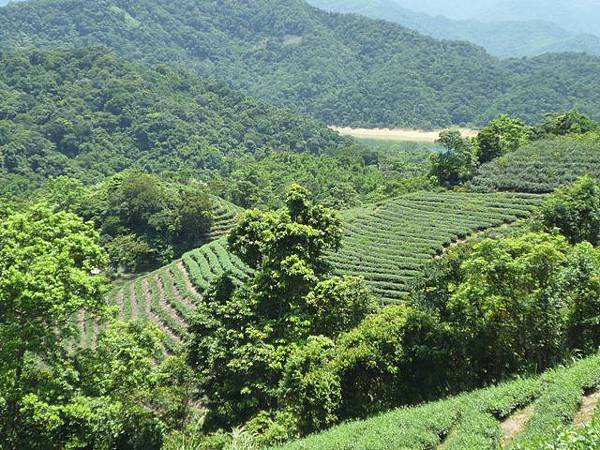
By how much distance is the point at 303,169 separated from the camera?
325 ft

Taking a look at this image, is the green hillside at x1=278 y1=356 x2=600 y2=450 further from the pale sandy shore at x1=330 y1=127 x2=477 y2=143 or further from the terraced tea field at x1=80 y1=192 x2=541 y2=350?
the pale sandy shore at x1=330 y1=127 x2=477 y2=143

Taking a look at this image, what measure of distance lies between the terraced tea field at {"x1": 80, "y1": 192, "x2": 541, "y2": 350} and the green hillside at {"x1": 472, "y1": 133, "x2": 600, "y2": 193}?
2.49m

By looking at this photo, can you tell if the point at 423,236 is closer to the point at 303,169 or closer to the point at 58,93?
the point at 303,169

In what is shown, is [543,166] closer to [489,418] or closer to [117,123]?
[489,418]

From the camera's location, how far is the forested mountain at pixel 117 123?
10562 cm

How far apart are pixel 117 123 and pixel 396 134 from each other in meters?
87.9

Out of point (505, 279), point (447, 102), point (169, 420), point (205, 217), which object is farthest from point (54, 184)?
point (447, 102)

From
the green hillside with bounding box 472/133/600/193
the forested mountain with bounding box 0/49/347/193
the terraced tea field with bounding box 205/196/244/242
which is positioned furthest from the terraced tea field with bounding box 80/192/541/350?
the forested mountain with bounding box 0/49/347/193

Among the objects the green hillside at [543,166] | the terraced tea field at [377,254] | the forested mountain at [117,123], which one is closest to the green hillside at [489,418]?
the terraced tea field at [377,254]

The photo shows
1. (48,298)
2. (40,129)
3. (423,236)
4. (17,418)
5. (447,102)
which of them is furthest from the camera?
(447,102)

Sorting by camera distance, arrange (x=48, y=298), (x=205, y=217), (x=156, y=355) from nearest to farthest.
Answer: (x=48, y=298)
(x=156, y=355)
(x=205, y=217)

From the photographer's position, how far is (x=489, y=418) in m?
12.6

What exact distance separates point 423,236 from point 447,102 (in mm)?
157011

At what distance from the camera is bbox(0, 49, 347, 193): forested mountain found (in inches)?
4158
